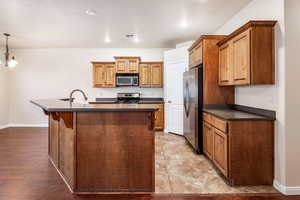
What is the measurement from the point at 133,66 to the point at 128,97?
1.01 m

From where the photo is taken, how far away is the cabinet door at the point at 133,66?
19.2 ft

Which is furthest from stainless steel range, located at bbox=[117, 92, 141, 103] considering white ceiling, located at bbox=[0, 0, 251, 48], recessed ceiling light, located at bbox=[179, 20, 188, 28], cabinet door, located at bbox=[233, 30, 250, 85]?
cabinet door, located at bbox=[233, 30, 250, 85]

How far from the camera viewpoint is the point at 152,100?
20.5 feet

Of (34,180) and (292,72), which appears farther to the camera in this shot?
(34,180)

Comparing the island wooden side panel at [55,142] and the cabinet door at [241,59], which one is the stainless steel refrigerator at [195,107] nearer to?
the cabinet door at [241,59]

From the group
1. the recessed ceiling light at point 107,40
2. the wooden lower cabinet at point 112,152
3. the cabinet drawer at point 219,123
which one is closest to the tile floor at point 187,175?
the wooden lower cabinet at point 112,152

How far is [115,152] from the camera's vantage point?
2256 mm

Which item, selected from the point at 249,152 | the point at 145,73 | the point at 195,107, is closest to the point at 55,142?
the point at 195,107

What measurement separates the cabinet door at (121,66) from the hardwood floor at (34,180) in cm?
290

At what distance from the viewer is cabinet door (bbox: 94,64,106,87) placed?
595cm

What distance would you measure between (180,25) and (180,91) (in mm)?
1733

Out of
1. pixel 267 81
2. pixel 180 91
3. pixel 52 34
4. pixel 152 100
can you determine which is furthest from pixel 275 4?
pixel 52 34

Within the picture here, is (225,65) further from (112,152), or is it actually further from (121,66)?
(121,66)

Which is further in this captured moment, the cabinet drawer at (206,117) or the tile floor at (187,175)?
the cabinet drawer at (206,117)
